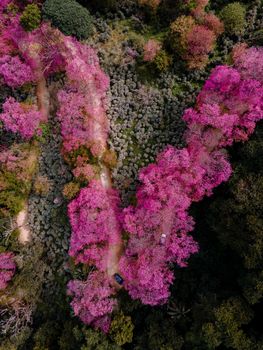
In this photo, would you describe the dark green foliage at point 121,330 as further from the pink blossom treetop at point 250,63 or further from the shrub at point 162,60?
the shrub at point 162,60

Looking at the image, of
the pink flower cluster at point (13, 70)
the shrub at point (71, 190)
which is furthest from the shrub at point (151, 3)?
the shrub at point (71, 190)

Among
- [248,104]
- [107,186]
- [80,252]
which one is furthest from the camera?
[107,186]

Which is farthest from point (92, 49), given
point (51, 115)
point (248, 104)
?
point (248, 104)

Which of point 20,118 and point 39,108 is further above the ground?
point 20,118

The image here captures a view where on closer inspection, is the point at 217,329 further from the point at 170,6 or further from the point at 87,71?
the point at 170,6

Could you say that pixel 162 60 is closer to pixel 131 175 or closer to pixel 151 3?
pixel 151 3

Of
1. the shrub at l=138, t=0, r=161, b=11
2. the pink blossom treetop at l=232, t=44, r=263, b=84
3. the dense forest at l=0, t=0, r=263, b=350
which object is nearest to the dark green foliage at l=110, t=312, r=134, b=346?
the dense forest at l=0, t=0, r=263, b=350

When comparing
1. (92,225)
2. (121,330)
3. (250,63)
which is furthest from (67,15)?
(121,330)
